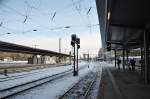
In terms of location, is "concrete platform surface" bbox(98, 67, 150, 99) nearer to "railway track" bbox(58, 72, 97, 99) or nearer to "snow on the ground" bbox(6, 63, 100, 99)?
"railway track" bbox(58, 72, 97, 99)

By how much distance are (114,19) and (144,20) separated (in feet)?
7.93

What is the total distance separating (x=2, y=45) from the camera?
31547 mm

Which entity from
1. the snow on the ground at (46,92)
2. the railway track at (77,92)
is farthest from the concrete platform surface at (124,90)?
the snow on the ground at (46,92)

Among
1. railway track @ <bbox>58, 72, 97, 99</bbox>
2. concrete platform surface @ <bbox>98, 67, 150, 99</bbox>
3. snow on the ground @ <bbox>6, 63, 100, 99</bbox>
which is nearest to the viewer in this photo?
concrete platform surface @ <bbox>98, 67, 150, 99</bbox>

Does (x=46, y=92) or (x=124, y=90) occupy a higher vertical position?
(x=124, y=90)

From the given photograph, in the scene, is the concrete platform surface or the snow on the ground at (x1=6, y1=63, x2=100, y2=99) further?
the snow on the ground at (x1=6, y1=63, x2=100, y2=99)

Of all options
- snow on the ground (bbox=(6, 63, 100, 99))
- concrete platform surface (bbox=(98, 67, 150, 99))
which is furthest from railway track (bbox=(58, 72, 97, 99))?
concrete platform surface (bbox=(98, 67, 150, 99))

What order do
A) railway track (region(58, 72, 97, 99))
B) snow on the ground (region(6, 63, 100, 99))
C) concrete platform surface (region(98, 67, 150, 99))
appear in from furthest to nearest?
snow on the ground (region(6, 63, 100, 99)) < railway track (region(58, 72, 97, 99)) < concrete platform surface (region(98, 67, 150, 99))

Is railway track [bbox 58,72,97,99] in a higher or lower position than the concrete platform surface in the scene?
lower

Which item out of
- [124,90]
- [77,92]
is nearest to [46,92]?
[77,92]

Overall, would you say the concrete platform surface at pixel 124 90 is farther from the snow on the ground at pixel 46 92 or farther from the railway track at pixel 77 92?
the snow on the ground at pixel 46 92

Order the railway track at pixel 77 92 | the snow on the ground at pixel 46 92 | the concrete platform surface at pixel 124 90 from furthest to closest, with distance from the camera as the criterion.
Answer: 1. the snow on the ground at pixel 46 92
2. the railway track at pixel 77 92
3. the concrete platform surface at pixel 124 90

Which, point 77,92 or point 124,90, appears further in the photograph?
point 124,90

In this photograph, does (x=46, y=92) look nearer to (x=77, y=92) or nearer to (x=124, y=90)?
(x=77, y=92)
